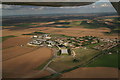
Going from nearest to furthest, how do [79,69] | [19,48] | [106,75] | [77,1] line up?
[77,1]
[106,75]
[79,69]
[19,48]

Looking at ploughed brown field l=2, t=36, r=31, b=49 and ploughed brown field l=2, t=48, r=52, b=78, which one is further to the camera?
ploughed brown field l=2, t=36, r=31, b=49

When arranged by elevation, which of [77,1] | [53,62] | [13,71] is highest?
[77,1]

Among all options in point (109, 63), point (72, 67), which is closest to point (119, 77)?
point (109, 63)

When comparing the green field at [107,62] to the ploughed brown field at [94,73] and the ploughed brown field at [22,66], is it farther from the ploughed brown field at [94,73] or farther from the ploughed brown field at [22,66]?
the ploughed brown field at [22,66]

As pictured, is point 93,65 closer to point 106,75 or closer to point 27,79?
point 106,75

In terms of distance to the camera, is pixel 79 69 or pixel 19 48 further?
pixel 19 48

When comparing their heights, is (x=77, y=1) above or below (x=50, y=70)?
above

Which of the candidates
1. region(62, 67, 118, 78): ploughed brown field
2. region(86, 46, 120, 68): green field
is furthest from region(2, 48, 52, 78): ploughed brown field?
region(86, 46, 120, 68): green field

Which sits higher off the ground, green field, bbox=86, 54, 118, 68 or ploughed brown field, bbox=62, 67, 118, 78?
green field, bbox=86, 54, 118, 68

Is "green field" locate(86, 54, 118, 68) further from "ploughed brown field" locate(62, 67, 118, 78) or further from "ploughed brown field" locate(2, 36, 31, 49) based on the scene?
"ploughed brown field" locate(2, 36, 31, 49)
